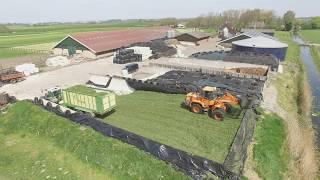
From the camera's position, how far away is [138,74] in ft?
118

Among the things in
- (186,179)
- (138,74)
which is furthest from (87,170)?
(138,74)

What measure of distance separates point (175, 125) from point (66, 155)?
24.4 feet

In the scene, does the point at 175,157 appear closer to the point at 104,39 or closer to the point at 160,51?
the point at 160,51

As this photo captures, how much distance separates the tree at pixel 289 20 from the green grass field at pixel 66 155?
116 meters

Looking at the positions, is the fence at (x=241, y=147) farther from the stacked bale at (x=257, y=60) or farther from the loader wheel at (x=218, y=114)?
the stacked bale at (x=257, y=60)

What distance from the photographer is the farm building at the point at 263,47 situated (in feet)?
147

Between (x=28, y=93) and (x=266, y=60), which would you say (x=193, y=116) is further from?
(x=266, y=60)

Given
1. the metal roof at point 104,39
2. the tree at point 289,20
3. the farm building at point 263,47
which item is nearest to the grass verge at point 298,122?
the farm building at point 263,47

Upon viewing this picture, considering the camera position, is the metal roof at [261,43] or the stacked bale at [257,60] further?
the metal roof at [261,43]

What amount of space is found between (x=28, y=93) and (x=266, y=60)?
2954cm

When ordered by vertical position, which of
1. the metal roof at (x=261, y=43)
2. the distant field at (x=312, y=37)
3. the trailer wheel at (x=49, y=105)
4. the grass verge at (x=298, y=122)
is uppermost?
the metal roof at (x=261, y=43)

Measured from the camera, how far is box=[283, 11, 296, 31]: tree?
115988 millimetres

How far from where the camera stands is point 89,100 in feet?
71.5

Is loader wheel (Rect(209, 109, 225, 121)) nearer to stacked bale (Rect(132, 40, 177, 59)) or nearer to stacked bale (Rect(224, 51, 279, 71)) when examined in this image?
stacked bale (Rect(224, 51, 279, 71))
